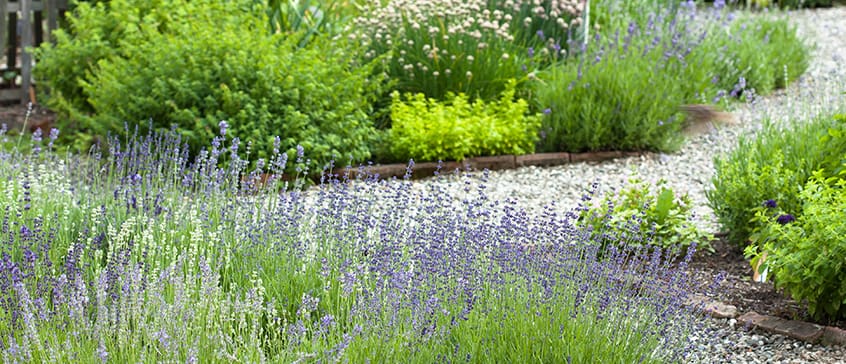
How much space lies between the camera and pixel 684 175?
717 cm

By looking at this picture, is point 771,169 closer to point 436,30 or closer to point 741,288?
point 741,288

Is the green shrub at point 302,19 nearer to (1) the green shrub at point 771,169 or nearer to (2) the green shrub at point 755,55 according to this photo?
(2) the green shrub at point 755,55

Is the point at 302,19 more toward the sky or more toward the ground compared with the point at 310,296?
more toward the sky

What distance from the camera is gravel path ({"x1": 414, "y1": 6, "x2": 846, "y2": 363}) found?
13.2 feet

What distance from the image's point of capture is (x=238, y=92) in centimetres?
659

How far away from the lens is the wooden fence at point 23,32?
344 inches

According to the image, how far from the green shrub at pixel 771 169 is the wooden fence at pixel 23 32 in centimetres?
595

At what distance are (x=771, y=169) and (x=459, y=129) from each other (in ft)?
7.93

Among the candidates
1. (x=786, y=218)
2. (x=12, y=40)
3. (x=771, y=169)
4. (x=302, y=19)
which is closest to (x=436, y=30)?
(x=302, y=19)

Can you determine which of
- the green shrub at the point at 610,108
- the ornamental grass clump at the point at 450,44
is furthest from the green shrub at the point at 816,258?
the ornamental grass clump at the point at 450,44

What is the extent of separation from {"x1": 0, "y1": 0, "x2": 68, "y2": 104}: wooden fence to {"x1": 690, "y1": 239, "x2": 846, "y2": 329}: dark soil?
20.1ft

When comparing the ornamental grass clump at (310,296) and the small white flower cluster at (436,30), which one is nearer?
the ornamental grass clump at (310,296)

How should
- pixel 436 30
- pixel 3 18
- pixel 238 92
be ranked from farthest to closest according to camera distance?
pixel 3 18, pixel 436 30, pixel 238 92

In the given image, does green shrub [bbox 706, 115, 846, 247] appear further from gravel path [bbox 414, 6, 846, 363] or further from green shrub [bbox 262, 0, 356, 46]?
green shrub [bbox 262, 0, 356, 46]
